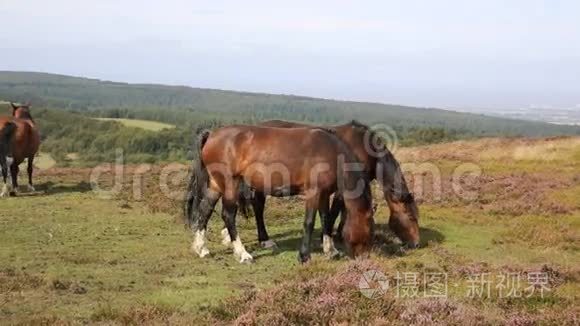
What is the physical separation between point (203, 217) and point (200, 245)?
1.72 feet

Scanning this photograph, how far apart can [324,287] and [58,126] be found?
255 feet

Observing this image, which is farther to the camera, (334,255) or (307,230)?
(334,255)

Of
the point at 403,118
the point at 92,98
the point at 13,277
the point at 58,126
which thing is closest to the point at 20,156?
the point at 13,277

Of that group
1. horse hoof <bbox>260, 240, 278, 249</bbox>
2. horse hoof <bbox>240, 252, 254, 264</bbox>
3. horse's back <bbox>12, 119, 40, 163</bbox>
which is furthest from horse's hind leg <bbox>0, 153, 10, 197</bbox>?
horse hoof <bbox>240, 252, 254, 264</bbox>

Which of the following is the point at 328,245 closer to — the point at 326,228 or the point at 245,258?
the point at 326,228

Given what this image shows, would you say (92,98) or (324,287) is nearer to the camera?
(324,287)

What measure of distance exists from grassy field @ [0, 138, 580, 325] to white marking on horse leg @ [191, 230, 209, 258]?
0.18 metres

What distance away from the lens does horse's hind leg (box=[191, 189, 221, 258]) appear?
37.3 feet

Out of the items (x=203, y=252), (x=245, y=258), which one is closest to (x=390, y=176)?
(x=245, y=258)

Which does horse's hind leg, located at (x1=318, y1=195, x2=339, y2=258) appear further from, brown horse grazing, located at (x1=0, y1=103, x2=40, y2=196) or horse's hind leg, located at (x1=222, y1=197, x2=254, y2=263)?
brown horse grazing, located at (x1=0, y1=103, x2=40, y2=196)

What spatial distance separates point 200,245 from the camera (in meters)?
11.4

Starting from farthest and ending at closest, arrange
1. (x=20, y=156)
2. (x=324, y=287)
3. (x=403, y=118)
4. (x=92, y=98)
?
(x=92, y=98) < (x=403, y=118) < (x=20, y=156) < (x=324, y=287)

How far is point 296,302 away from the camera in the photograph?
7113 mm

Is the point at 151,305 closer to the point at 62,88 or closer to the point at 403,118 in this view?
the point at 403,118
